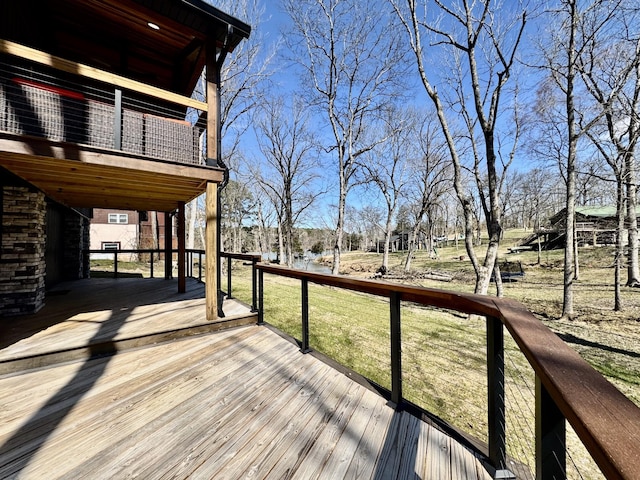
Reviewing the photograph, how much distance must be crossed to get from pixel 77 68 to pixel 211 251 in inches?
100

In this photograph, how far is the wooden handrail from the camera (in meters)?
2.74

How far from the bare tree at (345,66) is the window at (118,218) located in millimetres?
14333

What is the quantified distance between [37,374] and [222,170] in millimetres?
2917

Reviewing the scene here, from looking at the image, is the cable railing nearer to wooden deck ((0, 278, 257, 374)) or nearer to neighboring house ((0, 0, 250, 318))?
wooden deck ((0, 278, 257, 374))

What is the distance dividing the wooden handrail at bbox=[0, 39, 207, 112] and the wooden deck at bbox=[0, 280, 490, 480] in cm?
304

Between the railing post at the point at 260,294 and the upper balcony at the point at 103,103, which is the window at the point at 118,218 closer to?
the upper balcony at the point at 103,103

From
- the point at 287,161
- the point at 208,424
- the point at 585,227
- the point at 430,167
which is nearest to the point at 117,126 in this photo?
the point at 208,424

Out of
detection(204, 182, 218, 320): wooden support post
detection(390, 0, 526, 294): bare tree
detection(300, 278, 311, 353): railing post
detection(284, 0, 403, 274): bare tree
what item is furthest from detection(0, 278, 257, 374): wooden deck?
detection(284, 0, 403, 274): bare tree

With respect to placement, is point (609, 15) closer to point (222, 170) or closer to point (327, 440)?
point (222, 170)

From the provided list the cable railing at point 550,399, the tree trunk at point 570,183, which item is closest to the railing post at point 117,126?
the cable railing at point 550,399

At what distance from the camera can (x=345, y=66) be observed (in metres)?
11.4

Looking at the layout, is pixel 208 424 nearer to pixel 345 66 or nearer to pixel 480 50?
pixel 480 50

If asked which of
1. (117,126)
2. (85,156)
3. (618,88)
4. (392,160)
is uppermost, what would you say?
(392,160)

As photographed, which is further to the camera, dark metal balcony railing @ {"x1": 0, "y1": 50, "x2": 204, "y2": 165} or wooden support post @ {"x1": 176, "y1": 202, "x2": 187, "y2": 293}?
wooden support post @ {"x1": 176, "y1": 202, "x2": 187, "y2": 293}
